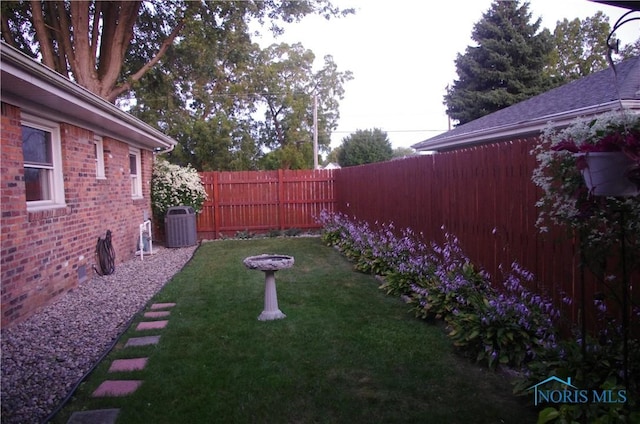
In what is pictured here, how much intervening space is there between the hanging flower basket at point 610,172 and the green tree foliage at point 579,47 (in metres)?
27.1

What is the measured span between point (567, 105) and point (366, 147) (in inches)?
839

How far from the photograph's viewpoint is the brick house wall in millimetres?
4801

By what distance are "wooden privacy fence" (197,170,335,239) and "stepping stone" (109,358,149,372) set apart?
9649 mm

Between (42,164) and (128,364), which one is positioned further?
(42,164)

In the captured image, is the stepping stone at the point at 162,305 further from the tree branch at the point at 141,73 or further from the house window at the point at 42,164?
the tree branch at the point at 141,73

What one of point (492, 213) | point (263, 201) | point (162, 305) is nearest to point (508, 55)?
point (263, 201)

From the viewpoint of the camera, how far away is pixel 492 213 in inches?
175

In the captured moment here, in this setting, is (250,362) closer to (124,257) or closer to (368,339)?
(368,339)

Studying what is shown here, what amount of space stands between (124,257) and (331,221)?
16.2 ft

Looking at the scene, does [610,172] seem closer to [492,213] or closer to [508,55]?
[492,213]

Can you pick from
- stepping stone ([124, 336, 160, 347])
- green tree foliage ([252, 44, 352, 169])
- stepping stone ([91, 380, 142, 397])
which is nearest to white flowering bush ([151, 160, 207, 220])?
stepping stone ([124, 336, 160, 347])

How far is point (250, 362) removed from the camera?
3828mm

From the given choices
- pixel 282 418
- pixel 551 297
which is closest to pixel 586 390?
pixel 551 297

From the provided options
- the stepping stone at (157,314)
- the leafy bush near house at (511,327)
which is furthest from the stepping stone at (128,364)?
the leafy bush near house at (511,327)
